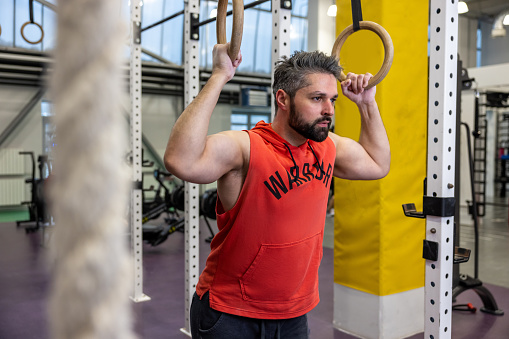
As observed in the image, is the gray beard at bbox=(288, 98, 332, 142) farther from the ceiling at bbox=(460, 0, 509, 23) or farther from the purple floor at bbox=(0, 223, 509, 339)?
the ceiling at bbox=(460, 0, 509, 23)

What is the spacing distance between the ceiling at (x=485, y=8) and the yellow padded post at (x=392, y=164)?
40.7 ft

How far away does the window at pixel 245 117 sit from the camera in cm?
1371

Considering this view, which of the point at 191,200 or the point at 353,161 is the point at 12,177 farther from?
the point at 353,161

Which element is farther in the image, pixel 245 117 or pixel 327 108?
pixel 245 117

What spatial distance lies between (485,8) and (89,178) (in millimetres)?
17691

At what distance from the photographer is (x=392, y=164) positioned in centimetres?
336

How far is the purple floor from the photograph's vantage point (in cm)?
360

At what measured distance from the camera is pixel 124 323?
0.78 ft

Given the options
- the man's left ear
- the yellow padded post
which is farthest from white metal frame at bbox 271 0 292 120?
the yellow padded post

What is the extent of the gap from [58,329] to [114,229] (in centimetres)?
Answer: 6

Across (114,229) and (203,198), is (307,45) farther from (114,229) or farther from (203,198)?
(114,229)

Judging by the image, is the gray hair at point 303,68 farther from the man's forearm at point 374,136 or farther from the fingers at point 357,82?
the man's forearm at point 374,136

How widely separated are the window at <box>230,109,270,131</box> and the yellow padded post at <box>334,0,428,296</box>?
10170 mm

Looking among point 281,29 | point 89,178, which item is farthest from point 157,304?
point 89,178
